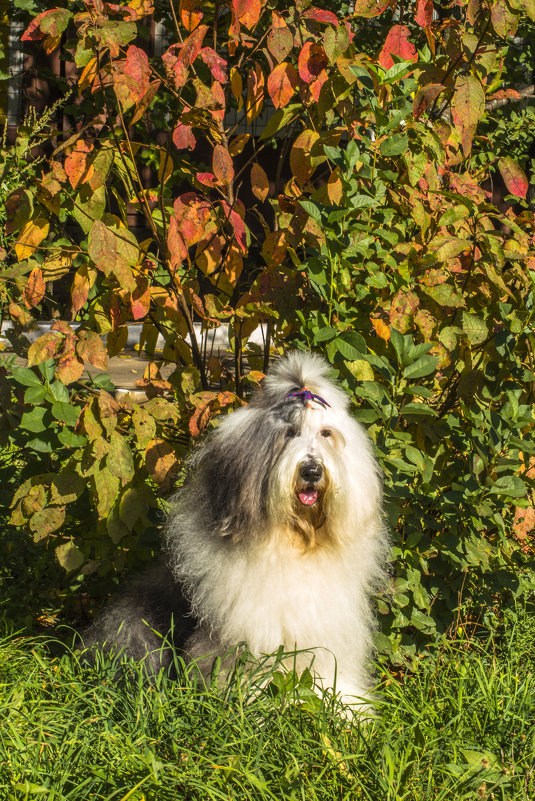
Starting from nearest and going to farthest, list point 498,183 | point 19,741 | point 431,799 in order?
point 431,799
point 19,741
point 498,183

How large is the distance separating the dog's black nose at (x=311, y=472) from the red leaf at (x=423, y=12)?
1569 mm

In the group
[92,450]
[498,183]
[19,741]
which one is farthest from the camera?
[498,183]

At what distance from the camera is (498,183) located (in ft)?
32.9

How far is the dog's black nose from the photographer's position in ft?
8.13

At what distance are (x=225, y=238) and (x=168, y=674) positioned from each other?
156cm

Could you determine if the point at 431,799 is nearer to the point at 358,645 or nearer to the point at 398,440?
the point at 358,645

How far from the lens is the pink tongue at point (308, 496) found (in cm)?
252

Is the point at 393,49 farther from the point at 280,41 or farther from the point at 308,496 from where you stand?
the point at 308,496

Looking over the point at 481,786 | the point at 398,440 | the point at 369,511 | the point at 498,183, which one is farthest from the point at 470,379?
the point at 498,183

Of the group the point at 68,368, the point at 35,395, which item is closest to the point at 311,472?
the point at 68,368

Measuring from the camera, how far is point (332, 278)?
2.77 meters

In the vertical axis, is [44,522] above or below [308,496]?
below

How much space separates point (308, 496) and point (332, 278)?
745 mm

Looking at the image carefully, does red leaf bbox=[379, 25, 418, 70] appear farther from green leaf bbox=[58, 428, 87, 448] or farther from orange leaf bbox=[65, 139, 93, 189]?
green leaf bbox=[58, 428, 87, 448]
